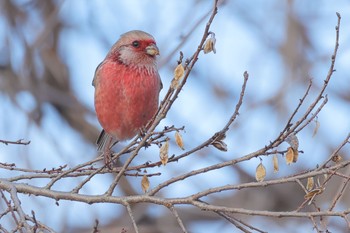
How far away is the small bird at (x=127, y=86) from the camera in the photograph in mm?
5699

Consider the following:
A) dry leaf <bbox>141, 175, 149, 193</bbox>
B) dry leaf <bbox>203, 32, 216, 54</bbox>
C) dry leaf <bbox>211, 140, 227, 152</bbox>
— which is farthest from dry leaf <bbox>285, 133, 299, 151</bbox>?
dry leaf <bbox>141, 175, 149, 193</bbox>

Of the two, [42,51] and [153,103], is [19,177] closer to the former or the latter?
[153,103]

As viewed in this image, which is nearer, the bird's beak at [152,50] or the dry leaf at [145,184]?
the dry leaf at [145,184]

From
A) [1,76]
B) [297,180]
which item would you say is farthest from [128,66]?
[1,76]

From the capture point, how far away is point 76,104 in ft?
34.0

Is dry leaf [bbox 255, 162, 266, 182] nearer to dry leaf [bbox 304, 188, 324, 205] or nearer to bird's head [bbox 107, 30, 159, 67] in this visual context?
dry leaf [bbox 304, 188, 324, 205]

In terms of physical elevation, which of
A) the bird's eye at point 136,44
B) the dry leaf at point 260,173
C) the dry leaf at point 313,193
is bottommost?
the dry leaf at point 313,193

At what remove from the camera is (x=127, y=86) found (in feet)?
18.8

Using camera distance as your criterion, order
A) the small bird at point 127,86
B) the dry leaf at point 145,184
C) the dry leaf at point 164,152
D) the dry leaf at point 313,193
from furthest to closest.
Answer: the small bird at point 127,86
the dry leaf at point 145,184
the dry leaf at point 164,152
the dry leaf at point 313,193

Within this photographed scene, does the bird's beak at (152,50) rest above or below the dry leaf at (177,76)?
above

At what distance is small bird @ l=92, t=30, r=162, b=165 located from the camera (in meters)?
5.70

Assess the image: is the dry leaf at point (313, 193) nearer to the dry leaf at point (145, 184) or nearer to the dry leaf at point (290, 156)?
the dry leaf at point (290, 156)

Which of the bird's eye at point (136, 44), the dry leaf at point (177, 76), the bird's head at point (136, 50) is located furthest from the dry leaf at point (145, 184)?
the bird's eye at point (136, 44)

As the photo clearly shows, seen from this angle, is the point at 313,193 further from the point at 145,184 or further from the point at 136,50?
the point at 136,50
